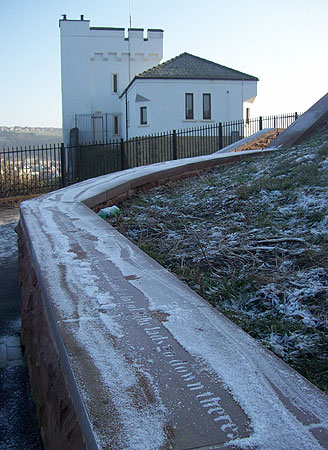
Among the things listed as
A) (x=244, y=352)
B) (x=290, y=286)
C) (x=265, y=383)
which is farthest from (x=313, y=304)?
(x=265, y=383)

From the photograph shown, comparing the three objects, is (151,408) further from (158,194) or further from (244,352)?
(158,194)

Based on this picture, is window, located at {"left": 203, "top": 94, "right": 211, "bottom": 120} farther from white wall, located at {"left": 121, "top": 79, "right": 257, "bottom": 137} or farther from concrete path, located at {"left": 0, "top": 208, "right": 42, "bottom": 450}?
concrete path, located at {"left": 0, "top": 208, "right": 42, "bottom": 450}

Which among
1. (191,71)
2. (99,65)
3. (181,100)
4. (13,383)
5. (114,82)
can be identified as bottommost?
(13,383)

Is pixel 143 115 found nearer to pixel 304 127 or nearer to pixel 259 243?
pixel 304 127

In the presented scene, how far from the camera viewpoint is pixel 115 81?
119 ft

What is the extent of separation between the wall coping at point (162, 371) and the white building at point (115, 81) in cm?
2870

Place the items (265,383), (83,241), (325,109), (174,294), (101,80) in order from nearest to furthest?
(265,383)
(174,294)
(83,241)
(325,109)
(101,80)

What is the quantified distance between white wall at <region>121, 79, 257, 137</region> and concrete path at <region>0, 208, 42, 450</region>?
80.1 feet

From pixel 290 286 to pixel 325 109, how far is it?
35.6ft

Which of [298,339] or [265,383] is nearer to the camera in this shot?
[265,383]

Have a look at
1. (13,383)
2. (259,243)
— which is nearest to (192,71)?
(259,243)

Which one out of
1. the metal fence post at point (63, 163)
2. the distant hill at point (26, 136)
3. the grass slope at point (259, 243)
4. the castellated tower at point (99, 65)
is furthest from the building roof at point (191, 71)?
the distant hill at point (26, 136)

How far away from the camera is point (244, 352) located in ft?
6.28

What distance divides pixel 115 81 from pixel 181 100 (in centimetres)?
847
